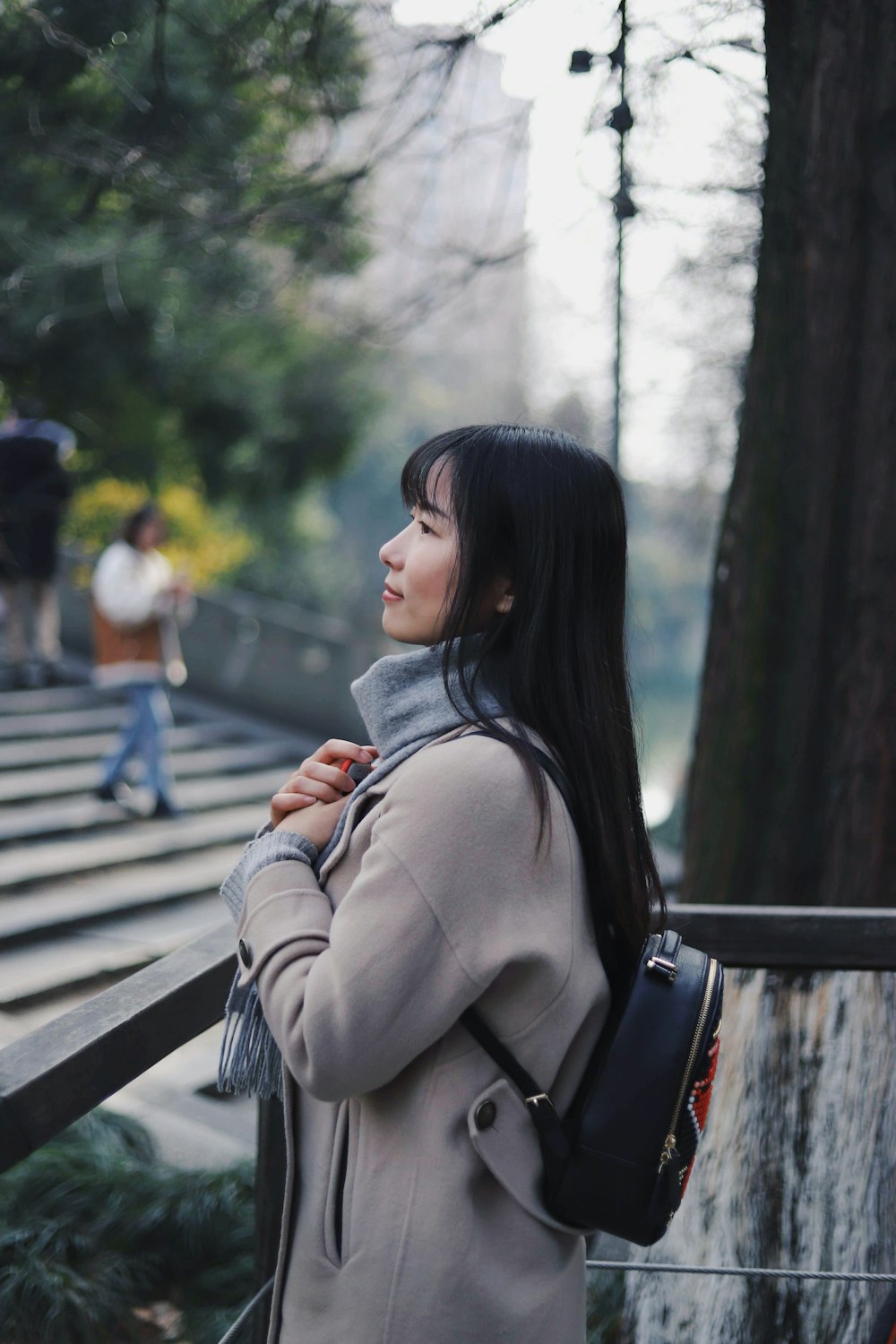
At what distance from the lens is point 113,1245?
3.08 m

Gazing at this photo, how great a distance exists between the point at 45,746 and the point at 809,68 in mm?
7518

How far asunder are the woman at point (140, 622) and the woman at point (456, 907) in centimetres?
661

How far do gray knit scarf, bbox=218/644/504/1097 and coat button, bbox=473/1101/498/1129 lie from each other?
31cm

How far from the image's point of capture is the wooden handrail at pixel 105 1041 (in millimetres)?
1472

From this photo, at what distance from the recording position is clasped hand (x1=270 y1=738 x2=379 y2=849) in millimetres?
1481

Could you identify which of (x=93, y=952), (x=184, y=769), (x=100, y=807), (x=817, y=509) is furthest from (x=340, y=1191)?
(x=184, y=769)

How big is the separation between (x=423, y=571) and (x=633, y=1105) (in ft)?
2.20

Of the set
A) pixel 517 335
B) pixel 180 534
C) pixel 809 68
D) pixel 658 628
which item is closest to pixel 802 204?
pixel 809 68

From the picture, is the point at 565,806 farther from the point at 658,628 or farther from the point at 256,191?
the point at 658,628

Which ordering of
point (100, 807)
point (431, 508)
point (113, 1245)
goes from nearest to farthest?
point (431, 508)
point (113, 1245)
point (100, 807)

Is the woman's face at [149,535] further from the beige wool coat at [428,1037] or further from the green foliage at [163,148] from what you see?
the beige wool coat at [428,1037]

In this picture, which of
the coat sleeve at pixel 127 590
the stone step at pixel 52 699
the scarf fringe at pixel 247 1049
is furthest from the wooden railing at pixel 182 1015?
the stone step at pixel 52 699

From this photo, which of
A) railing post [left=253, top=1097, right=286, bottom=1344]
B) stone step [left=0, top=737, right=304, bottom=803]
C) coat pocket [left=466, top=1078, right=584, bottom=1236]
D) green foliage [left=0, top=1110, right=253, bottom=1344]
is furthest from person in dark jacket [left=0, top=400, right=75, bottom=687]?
→ coat pocket [left=466, top=1078, right=584, bottom=1236]

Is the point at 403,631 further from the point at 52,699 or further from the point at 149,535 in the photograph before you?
the point at 52,699
